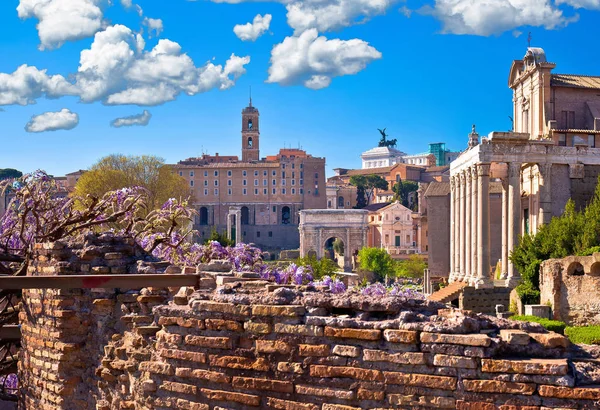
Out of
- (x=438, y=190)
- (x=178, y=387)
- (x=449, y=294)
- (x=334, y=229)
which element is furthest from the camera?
(x=334, y=229)

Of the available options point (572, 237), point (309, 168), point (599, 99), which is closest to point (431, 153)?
point (309, 168)

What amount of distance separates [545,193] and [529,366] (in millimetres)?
33682

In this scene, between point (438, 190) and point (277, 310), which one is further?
point (438, 190)

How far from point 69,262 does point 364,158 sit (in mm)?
165752

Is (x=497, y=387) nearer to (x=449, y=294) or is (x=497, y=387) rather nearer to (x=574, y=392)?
(x=574, y=392)

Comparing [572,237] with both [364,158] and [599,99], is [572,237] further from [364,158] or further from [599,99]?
→ [364,158]

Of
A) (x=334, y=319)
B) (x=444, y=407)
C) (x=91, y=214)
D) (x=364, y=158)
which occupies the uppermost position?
(x=364, y=158)

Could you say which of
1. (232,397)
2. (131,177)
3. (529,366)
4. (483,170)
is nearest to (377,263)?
(131,177)

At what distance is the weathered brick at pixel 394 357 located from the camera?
4.23m

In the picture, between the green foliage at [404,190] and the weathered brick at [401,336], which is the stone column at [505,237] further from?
the green foliage at [404,190]

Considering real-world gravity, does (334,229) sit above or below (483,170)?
below

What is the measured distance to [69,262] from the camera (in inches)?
299

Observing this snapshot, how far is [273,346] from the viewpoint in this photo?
4.65m

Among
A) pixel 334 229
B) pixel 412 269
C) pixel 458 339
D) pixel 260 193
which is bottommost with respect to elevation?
pixel 412 269
